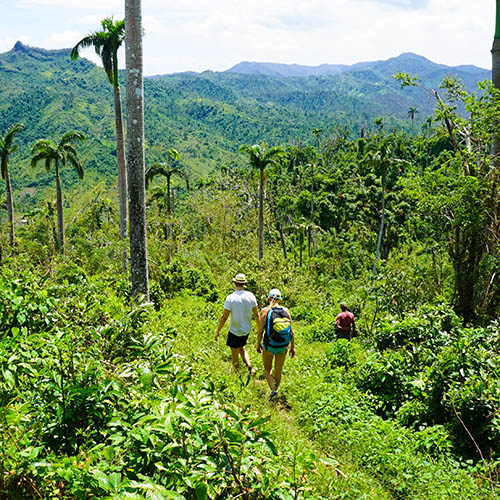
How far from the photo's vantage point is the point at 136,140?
26.1 feet

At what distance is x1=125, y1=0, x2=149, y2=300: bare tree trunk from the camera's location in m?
7.60

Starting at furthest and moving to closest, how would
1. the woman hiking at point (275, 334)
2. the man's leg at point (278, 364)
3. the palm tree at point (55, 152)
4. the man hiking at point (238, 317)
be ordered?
1. the palm tree at point (55, 152)
2. the man hiking at point (238, 317)
3. the man's leg at point (278, 364)
4. the woman hiking at point (275, 334)

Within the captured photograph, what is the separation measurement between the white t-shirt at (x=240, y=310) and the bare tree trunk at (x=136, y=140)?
9.39ft

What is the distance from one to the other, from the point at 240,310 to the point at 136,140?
4096mm

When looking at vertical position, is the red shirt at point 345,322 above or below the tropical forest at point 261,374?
below

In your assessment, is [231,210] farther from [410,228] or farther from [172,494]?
[172,494]

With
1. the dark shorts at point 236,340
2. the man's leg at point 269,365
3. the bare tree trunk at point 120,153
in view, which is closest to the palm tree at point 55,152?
the bare tree trunk at point 120,153

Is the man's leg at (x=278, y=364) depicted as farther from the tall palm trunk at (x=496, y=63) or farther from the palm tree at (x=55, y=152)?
the palm tree at (x=55, y=152)

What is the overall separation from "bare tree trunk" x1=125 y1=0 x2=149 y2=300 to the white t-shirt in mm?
2861

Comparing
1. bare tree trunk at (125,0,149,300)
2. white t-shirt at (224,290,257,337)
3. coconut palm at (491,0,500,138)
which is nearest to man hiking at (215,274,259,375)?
white t-shirt at (224,290,257,337)

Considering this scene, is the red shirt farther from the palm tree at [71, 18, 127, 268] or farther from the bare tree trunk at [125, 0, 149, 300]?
the palm tree at [71, 18, 127, 268]

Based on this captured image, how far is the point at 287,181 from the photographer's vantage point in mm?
59250

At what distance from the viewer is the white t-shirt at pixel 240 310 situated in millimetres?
6395

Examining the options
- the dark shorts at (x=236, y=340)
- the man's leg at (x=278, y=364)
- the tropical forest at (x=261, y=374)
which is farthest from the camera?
the dark shorts at (x=236, y=340)
